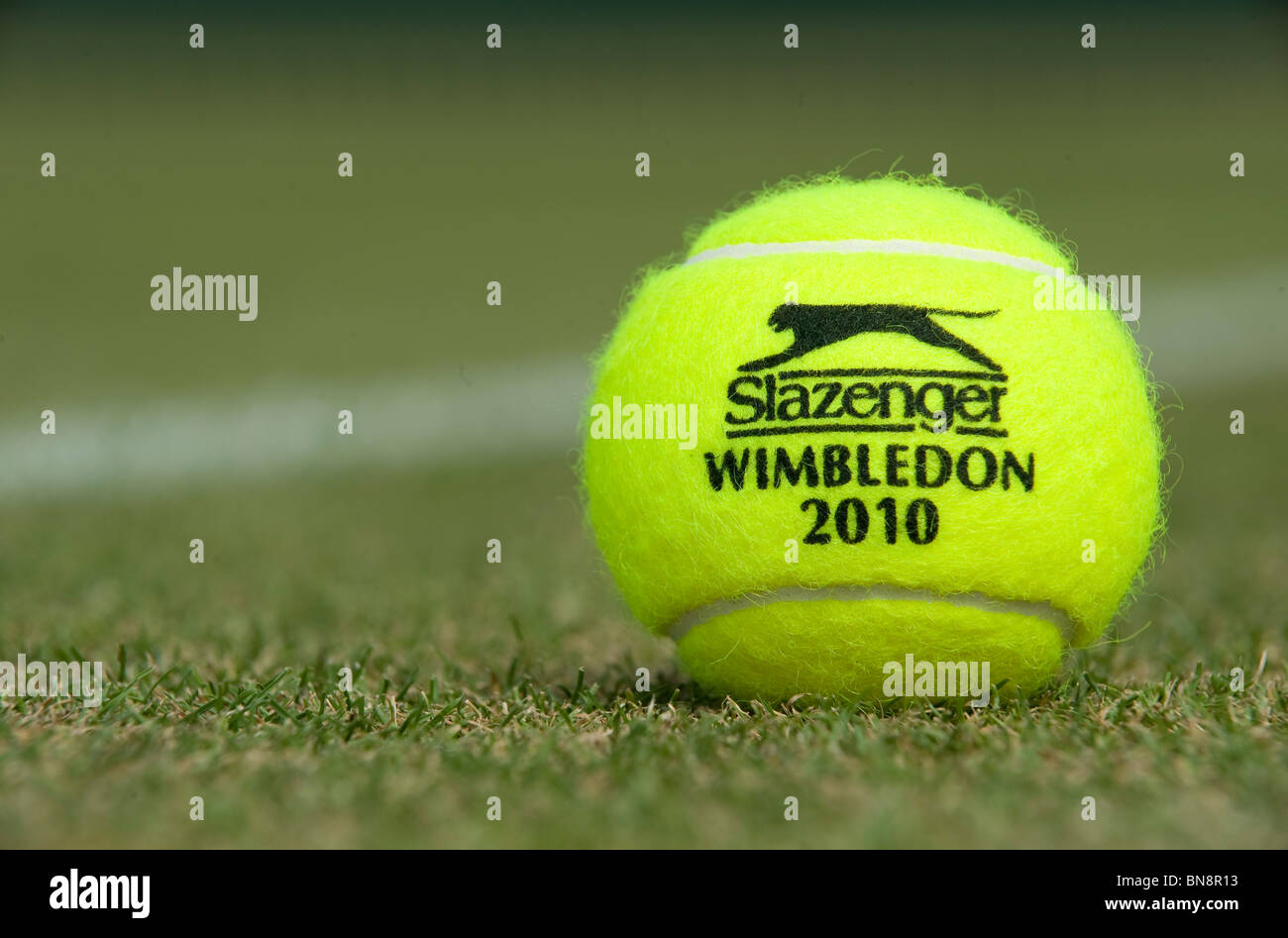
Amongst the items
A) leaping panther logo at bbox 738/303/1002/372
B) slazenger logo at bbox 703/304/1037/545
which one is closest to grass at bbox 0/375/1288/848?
slazenger logo at bbox 703/304/1037/545

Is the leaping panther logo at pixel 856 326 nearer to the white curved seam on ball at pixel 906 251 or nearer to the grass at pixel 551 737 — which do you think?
the white curved seam on ball at pixel 906 251

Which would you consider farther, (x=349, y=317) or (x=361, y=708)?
(x=349, y=317)

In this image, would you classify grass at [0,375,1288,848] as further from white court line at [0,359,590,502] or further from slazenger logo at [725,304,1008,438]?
white court line at [0,359,590,502]

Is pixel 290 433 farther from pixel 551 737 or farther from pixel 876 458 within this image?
pixel 876 458

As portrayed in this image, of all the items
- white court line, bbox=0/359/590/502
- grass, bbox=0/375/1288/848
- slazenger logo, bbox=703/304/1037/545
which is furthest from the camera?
white court line, bbox=0/359/590/502

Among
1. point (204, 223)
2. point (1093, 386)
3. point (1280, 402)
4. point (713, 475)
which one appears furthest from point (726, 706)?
point (204, 223)

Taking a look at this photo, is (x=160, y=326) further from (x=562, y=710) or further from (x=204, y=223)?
(x=562, y=710)

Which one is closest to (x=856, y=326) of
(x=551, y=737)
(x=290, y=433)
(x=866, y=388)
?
(x=866, y=388)
